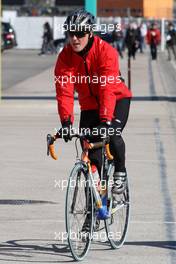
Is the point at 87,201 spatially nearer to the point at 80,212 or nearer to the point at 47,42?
the point at 80,212

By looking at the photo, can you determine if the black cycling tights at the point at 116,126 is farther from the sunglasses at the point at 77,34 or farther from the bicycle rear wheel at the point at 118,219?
the sunglasses at the point at 77,34

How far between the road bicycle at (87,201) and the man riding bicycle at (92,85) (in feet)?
0.32

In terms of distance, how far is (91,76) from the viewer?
8.87 m

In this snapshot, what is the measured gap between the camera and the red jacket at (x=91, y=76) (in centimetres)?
866

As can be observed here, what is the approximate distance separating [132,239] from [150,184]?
11.0 ft

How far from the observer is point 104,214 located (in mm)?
8672

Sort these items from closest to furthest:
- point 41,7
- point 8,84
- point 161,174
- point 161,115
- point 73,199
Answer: point 73,199 → point 161,174 → point 161,115 → point 8,84 → point 41,7

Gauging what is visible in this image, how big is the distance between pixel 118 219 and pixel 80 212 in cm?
87

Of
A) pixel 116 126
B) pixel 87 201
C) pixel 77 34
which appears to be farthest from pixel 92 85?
pixel 87 201

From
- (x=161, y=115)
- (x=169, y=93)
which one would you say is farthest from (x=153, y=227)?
(x=169, y=93)

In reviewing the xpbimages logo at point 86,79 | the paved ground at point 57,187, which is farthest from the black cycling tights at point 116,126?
the paved ground at point 57,187

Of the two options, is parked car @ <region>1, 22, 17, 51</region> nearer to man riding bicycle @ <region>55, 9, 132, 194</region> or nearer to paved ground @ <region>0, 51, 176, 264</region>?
paved ground @ <region>0, 51, 176, 264</region>

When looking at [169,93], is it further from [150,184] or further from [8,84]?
[150,184]

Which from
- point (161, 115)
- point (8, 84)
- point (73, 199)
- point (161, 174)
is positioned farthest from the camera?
point (8, 84)
